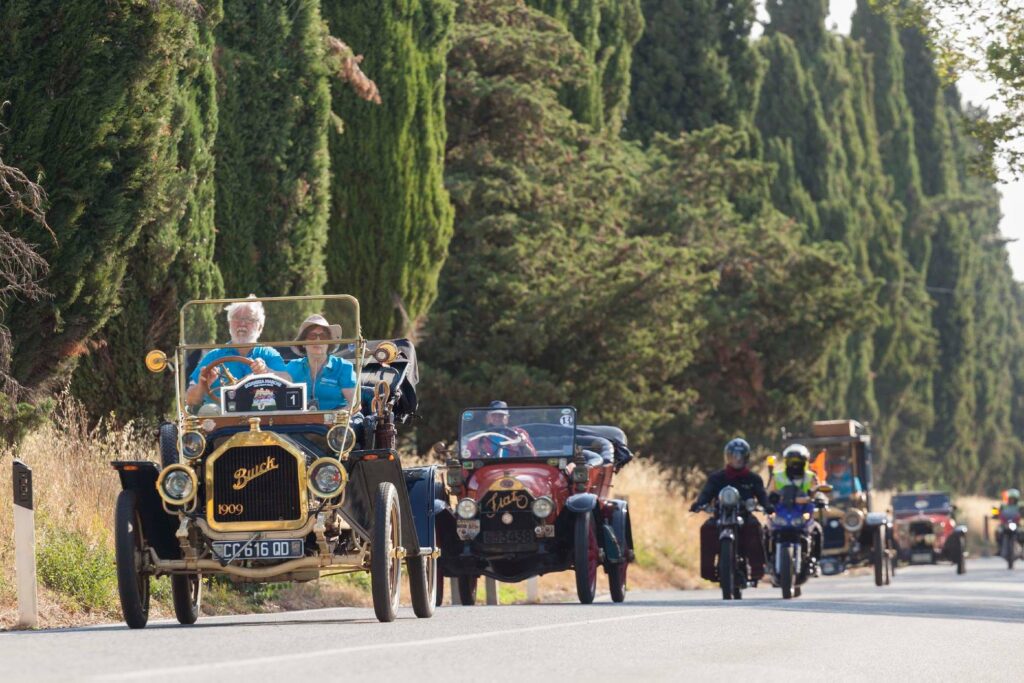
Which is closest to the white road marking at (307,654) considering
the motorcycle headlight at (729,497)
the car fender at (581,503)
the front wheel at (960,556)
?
the car fender at (581,503)

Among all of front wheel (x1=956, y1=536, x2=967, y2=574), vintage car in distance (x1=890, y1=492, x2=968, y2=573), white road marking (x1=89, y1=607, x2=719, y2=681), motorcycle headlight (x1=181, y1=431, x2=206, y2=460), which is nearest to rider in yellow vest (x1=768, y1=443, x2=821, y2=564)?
white road marking (x1=89, y1=607, x2=719, y2=681)

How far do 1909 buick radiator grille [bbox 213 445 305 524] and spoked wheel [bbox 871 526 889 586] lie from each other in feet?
62.6

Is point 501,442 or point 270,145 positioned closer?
point 501,442

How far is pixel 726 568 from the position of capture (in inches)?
867

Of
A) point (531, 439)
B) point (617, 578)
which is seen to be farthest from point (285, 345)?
point (617, 578)

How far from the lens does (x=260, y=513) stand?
511 inches

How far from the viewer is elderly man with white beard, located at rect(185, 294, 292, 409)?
13672 millimetres

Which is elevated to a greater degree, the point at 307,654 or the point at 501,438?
the point at 501,438

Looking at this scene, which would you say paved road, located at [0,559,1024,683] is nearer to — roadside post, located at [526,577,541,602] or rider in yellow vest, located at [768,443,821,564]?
roadside post, located at [526,577,541,602]

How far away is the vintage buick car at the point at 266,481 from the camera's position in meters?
13.0

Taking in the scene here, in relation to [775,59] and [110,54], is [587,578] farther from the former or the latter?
[775,59]

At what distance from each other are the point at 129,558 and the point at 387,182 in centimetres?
1772

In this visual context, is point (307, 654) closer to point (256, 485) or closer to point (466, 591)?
point (256, 485)

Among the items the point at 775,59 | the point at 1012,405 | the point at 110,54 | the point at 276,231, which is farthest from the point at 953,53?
the point at 1012,405
